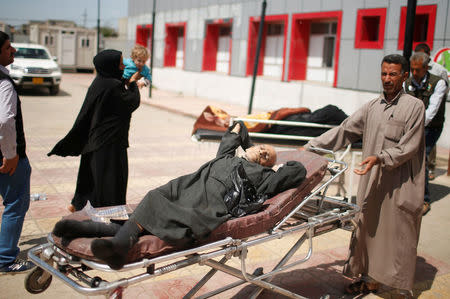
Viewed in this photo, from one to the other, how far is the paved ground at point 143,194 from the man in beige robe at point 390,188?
0.35 metres

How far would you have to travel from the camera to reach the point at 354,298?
398cm

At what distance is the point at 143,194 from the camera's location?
648cm

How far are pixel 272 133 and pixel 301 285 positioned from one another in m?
2.65

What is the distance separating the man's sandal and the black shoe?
109 inches

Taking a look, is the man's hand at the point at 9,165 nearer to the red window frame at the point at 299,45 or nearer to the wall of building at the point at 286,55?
the wall of building at the point at 286,55

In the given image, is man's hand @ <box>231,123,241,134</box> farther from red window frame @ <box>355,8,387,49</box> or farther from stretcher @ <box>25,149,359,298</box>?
red window frame @ <box>355,8,387,49</box>

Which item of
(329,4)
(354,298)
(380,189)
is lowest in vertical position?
(354,298)

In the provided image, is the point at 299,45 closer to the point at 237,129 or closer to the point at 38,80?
the point at 38,80

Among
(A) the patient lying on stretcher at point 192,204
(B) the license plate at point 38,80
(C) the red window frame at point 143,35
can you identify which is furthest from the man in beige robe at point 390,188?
(C) the red window frame at point 143,35

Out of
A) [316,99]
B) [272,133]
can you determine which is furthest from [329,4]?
[272,133]

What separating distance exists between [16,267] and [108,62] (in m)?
1.97

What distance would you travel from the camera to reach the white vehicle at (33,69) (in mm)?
17344

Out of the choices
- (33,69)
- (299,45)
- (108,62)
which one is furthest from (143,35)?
(108,62)

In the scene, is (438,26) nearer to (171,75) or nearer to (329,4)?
(329,4)
